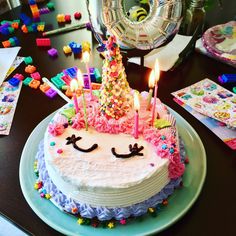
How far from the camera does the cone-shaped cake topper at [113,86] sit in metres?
0.73

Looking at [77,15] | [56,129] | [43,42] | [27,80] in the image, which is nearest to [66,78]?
[27,80]

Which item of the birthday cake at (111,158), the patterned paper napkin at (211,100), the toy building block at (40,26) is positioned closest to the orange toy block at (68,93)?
the birthday cake at (111,158)

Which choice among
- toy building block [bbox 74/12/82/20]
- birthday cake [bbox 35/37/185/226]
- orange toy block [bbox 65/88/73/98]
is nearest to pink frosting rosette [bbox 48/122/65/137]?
birthday cake [bbox 35/37/185/226]

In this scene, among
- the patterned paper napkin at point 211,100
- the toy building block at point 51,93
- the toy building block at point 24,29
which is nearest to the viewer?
the patterned paper napkin at point 211,100

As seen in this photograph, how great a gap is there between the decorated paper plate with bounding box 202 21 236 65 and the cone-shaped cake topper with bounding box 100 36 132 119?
23.5 inches

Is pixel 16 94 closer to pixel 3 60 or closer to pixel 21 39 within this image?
pixel 3 60

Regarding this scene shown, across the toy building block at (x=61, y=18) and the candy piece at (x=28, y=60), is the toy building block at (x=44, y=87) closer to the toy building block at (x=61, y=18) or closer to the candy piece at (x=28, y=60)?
the candy piece at (x=28, y=60)

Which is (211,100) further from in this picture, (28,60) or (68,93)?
(28,60)

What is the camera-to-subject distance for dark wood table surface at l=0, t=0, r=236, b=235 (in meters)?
0.76

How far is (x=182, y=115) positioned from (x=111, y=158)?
1.26 feet

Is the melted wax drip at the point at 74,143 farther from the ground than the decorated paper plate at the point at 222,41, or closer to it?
farther from the ground

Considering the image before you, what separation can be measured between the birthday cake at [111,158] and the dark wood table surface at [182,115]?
77 millimetres

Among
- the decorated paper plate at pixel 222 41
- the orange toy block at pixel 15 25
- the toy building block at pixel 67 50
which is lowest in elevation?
the decorated paper plate at pixel 222 41

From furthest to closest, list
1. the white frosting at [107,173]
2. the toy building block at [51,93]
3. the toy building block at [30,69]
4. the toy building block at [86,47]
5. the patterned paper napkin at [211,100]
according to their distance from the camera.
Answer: the toy building block at [86,47] < the toy building block at [30,69] < the toy building block at [51,93] < the patterned paper napkin at [211,100] < the white frosting at [107,173]
